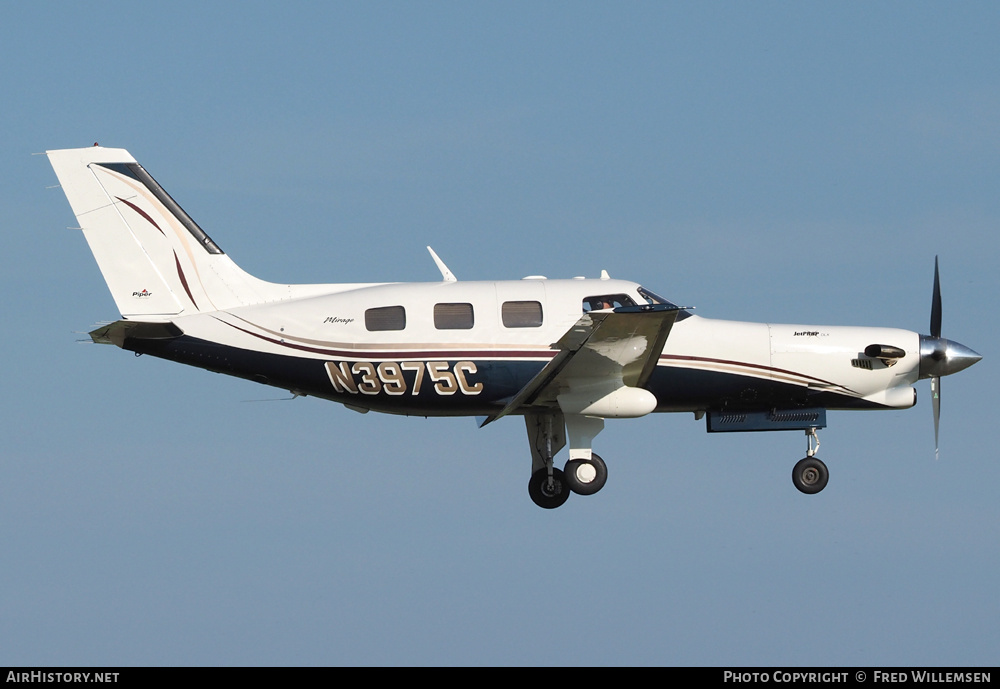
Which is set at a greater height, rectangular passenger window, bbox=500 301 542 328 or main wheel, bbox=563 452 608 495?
rectangular passenger window, bbox=500 301 542 328

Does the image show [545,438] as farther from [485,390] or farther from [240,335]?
[240,335]

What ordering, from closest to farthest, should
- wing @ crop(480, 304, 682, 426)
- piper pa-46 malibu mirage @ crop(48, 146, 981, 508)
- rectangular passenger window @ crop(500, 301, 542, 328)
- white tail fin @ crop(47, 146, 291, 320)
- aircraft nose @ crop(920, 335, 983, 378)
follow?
wing @ crop(480, 304, 682, 426), piper pa-46 malibu mirage @ crop(48, 146, 981, 508), rectangular passenger window @ crop(500, 301, 542, 328), white tail fin @ crop(47, 146, 291, 320), aircraft nose @ crop(920, 335, 983, 378)

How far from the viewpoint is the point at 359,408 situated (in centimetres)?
2514

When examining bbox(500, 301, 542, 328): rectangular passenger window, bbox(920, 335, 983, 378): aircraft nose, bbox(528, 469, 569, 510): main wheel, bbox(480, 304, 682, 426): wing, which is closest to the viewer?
bbox(480, 304, 682, 426): wing

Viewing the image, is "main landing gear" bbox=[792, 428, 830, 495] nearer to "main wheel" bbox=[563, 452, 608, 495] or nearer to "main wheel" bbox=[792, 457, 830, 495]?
"main wheel" bbox=[792, 457, 830, 495]

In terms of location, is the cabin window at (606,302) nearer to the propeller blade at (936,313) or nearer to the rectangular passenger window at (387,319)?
the rectangular passenger window at (387,319)

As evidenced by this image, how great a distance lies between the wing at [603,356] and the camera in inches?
861

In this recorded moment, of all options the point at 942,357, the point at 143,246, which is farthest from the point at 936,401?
the point at 143,246

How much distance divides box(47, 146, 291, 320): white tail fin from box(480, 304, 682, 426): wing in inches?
195

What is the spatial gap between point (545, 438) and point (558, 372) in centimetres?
278

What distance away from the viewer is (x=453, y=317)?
24.1 metres

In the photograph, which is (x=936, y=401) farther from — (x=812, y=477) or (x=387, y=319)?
(x=387, y=319)

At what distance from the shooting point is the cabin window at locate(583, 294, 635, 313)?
79.7 ft

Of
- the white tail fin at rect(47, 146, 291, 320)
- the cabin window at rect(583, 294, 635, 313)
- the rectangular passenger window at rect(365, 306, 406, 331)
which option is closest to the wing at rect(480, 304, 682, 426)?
the cabin window at rect(583, 294, 635, 313)
